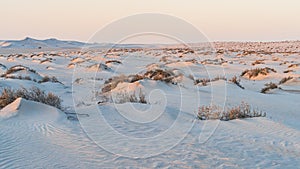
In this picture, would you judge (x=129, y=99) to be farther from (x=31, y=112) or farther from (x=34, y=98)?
(x=31, y=112)

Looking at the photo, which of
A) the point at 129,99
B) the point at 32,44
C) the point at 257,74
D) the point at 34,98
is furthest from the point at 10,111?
the point at 32,44

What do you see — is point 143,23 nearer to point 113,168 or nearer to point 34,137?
point 34,137

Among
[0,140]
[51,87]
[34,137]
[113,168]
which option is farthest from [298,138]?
[51,87]

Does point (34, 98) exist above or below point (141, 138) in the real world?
above

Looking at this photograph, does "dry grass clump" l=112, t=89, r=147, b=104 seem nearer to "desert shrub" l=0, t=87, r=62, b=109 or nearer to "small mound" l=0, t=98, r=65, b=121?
"desert shrub" l=0, t=87, r=62, b=109

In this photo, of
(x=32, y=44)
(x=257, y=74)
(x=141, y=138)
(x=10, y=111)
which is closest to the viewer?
(x=141, y=138)

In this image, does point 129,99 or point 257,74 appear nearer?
point 129,99

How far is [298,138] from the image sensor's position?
725cm

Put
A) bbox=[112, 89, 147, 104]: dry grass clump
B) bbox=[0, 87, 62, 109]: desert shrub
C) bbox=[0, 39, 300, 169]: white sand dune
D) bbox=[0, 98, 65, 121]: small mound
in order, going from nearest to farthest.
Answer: bbox=[0, 39, 300, 169]: white sand dune
bbox=[0, 98, 65, 121]: small mound
bbox=[0, 87, 62, 109]: desert shrub
bbox=[112, 89, 147, 104]: dry grass clump

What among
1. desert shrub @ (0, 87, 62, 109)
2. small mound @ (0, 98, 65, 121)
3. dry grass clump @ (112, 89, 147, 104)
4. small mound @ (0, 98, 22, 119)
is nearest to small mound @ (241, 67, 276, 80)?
dry grass clump @ (112, 89, 147, 104)

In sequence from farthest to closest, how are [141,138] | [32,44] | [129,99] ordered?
→ [32,44], [129,99], [141,138]

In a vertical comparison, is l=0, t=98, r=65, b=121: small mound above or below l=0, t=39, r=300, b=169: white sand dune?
above

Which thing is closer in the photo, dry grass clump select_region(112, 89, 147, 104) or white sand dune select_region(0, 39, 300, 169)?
white sand dune select_region(0, 39, 300, 169)

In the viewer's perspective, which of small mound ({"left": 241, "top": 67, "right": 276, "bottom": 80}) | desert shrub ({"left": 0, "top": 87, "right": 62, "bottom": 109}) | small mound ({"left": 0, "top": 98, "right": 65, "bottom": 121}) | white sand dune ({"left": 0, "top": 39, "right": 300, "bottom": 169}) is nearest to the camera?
white sand dune ({"left": 0, "top": 39, "right": 300, "bottom": 169})
